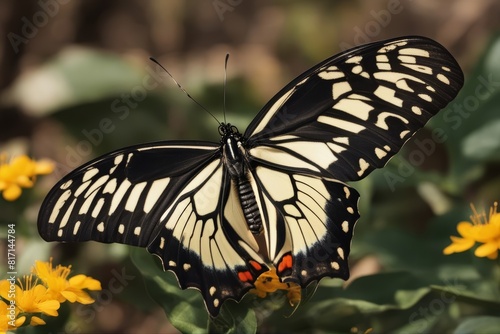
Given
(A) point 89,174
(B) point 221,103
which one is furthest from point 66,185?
(B) point 221,103

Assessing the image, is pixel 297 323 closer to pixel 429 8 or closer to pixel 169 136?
pixel 169 136

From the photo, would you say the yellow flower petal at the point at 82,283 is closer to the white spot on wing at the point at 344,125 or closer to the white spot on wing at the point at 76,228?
the white spot on wing at the point at 76,228

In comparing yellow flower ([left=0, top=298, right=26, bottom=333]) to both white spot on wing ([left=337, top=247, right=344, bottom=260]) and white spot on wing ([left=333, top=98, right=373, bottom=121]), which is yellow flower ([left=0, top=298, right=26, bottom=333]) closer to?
white spot on wing ([left=337, top=247, right=344, bottom=260])

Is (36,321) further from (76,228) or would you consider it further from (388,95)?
(388,95)

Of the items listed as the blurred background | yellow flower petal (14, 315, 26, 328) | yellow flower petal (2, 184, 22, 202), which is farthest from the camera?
the blurred background

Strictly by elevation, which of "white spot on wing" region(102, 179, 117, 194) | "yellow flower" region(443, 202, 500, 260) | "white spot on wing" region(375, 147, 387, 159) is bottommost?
"yellow flower" region(443, 202, 500, 260)

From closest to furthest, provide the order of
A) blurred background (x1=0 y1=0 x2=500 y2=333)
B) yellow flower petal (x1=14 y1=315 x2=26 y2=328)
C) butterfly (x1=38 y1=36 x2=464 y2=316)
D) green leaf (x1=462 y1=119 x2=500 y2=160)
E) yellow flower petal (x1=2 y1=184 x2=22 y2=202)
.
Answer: yellow flower petal (x1=14 y1=315 x2=26 y2=328) < butterfly (x1=38 y1=36 x2=464 y2=316) < yellow flower petal (x1=2 y1=184 x2=22 y2=202) < blurred background (x1=0 y1=0 x2=500 y2=333) < green leaf (x1=462 y1=119 x2=500 y2=160)

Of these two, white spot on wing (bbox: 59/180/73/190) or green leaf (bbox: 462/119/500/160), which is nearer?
white spot on wing (bbox: 59/180/73/190)

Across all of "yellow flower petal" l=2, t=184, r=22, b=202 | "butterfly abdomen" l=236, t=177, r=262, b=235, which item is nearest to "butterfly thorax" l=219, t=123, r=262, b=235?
"butterfly abdomen" l=236, t=177, r=262, b=235
